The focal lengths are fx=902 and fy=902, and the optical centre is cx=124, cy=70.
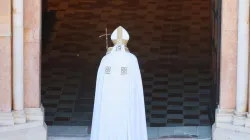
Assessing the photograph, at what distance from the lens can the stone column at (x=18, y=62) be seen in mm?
9977

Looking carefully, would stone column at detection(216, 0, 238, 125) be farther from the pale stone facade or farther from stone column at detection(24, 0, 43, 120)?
stone column at detection(24, 0, 43, 120)

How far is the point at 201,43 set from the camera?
1550 cm

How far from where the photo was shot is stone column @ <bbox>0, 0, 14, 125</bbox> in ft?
32.7

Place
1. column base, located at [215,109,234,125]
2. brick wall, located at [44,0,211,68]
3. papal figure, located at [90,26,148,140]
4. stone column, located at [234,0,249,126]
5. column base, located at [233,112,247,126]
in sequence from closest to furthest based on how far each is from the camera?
papal figure, located at [90,26,148,140]
stone column, located at [234,0,249,126]
column base, located at [233,112,247,126]
column base, located at [215,109,234,125]
brick wall, located at [44,0,211,68]

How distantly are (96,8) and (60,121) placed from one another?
→ 20.3 feet

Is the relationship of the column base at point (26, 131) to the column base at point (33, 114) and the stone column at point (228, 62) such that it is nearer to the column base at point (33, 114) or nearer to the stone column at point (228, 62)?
the column base at point (33, 114)

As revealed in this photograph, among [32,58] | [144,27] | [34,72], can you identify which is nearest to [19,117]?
[34,72]

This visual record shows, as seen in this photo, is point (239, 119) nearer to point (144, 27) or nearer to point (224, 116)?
point (224, 116)

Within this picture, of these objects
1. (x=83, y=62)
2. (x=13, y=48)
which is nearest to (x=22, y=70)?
(x=13, y=48)

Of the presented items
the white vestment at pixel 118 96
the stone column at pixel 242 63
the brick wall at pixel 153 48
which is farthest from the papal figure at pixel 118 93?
the brick wall at pixel 153 48

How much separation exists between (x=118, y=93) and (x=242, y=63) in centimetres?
144

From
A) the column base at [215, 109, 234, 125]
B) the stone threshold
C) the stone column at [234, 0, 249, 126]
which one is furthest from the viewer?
the stone threshold

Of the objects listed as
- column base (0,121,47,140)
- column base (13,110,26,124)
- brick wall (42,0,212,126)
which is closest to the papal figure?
column base (0,121,47,140)

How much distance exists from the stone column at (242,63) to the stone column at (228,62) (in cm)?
10
